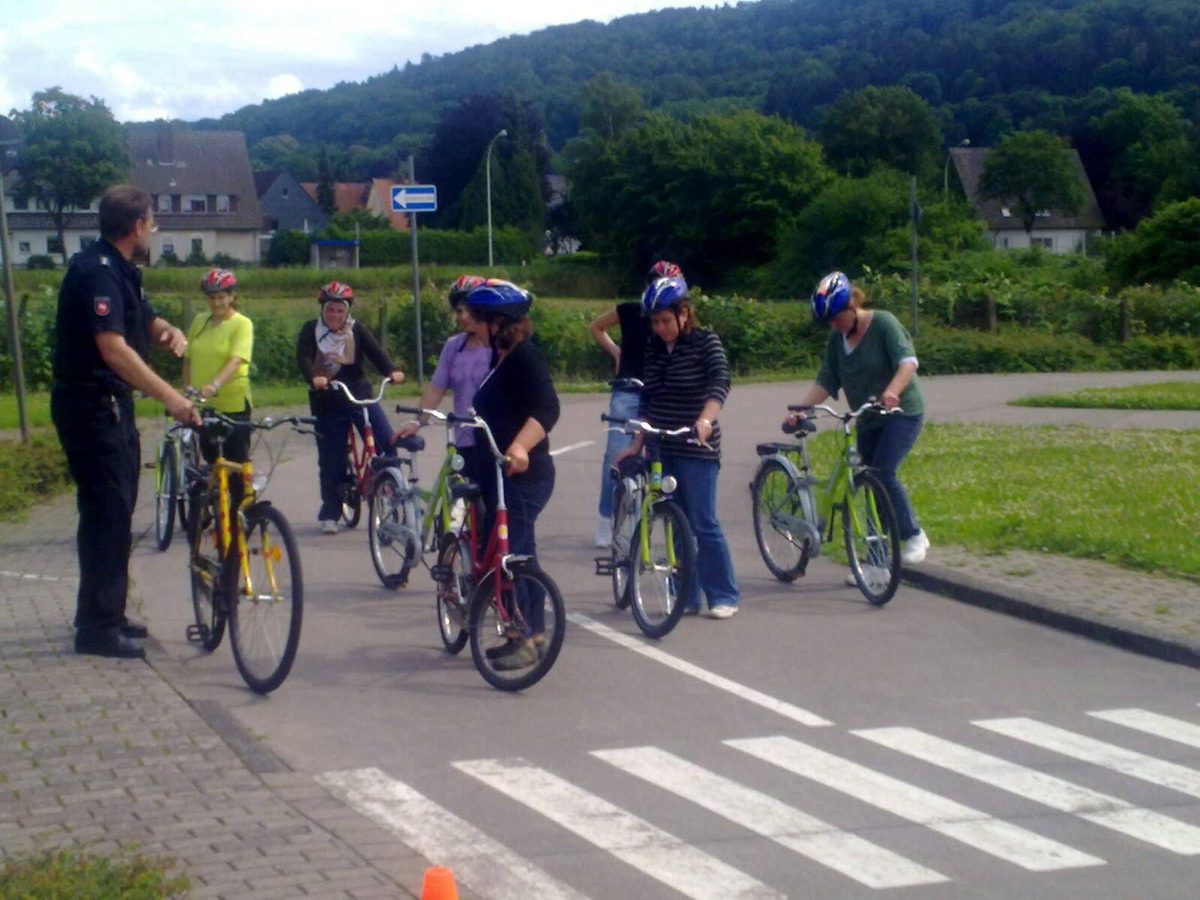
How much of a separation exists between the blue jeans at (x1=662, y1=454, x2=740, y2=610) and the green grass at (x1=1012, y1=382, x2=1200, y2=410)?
16.2 meters

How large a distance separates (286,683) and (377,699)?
550 millimetres

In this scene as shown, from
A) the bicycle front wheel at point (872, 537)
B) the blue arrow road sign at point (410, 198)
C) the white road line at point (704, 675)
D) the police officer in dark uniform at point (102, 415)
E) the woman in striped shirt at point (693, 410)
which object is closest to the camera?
the white road line at point (704, 675)

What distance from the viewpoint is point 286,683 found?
7.44 m

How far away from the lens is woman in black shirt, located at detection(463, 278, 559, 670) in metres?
7.18

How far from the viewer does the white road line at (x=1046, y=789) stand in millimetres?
5340

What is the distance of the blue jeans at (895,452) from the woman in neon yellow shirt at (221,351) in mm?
4171

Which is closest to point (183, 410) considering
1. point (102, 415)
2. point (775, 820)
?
point (102, 415)

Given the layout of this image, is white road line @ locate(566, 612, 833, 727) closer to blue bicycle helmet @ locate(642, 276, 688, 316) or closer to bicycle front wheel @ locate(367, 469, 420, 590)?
bicycle front wheel @ locate(367, 469, 420, 590)

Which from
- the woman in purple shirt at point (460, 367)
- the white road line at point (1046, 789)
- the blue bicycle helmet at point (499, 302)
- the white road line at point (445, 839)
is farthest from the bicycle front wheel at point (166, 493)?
the white road line at point (1046, 789)

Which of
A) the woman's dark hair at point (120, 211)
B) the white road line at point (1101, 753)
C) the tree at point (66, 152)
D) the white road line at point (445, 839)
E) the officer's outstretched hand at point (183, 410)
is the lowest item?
the white road line at point (1101, 753)

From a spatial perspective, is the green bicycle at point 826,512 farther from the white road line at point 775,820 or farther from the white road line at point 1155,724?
the white road line at point 775,820

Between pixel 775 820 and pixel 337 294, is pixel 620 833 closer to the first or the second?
pixel 775 820

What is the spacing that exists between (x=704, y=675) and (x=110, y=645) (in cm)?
282

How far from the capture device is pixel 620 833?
530 centimetres
